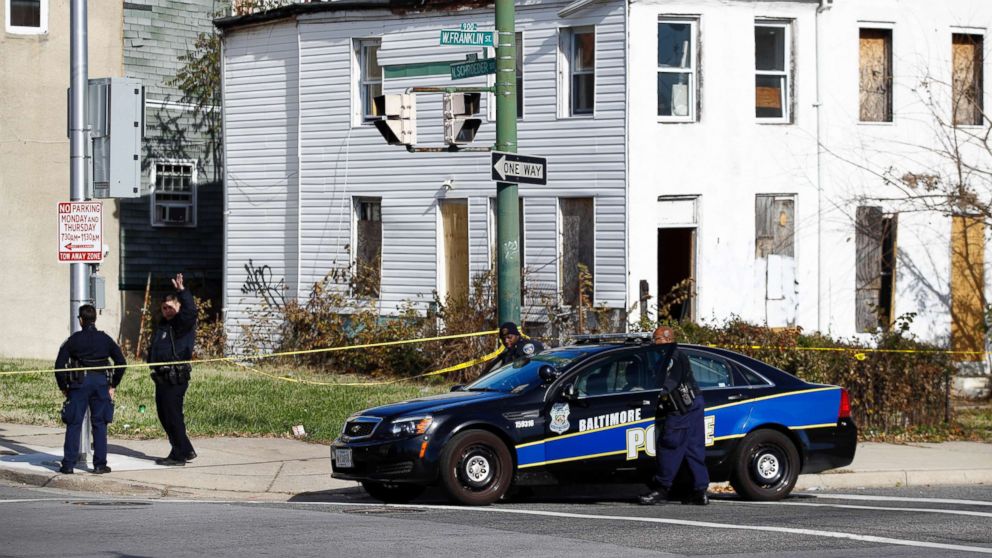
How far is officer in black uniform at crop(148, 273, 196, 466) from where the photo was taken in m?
14.2

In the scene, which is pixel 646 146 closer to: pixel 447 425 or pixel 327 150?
pixel 327 150

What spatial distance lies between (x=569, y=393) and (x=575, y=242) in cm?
1067

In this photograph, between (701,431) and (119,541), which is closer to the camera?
(119,541)

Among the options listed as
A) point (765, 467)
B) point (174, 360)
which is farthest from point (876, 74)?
point (174, 360)

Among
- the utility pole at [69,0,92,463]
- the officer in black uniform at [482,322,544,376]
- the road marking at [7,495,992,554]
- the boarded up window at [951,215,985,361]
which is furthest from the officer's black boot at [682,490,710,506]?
the boarded up window at [951,215,985,361]

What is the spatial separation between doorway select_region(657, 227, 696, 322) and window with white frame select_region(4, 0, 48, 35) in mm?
12730

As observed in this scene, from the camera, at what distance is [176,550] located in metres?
9.45

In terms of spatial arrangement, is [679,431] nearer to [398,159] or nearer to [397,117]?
[397,117]

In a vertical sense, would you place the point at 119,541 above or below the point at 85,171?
below

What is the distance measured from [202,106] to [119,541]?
20.6 m

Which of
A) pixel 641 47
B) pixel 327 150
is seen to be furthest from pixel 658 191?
pixel 327 150

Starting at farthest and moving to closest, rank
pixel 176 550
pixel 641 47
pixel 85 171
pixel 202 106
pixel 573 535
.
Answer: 1. pixel 202 106
2. pixel 641 47
3. pixel 85 171
4. pixel 573 535
5. pixel 176 550

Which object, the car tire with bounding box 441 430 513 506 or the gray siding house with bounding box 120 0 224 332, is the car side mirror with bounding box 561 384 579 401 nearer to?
the car tire with bounding box 441 430 513 506

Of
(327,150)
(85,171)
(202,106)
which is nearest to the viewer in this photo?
(85,171)
